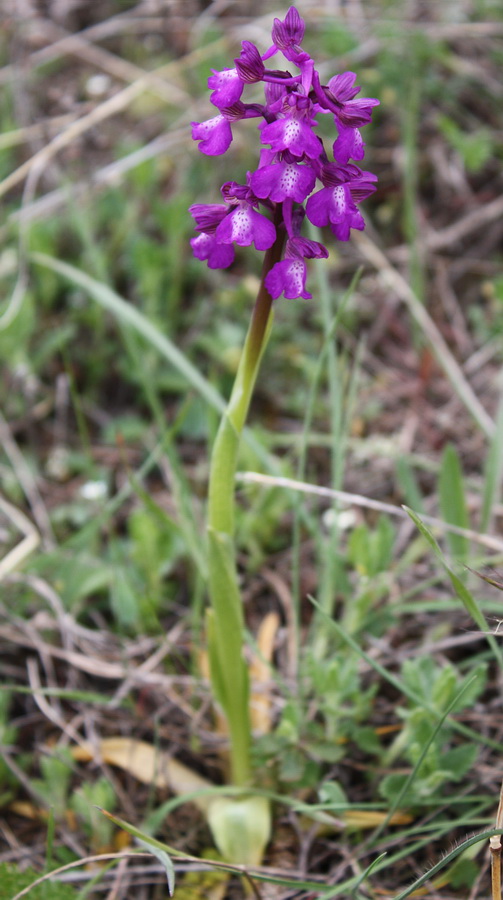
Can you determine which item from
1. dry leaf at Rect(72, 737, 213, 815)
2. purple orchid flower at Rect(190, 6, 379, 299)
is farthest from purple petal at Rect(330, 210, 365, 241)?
dry leaf at Rect(72, 737, 213, 815)

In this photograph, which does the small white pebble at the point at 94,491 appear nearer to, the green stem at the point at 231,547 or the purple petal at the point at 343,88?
the green stem at the point at 231,547

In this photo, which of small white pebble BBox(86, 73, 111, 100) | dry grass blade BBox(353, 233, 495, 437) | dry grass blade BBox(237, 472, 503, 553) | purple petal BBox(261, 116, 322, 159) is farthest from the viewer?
small white pebble BBox(86, 73, 111, 100)

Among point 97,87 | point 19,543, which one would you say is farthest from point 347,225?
point 97,87

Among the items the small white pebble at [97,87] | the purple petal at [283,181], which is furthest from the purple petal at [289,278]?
the small white pebble at [97,87]

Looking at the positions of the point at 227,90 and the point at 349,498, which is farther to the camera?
the point at 349,498

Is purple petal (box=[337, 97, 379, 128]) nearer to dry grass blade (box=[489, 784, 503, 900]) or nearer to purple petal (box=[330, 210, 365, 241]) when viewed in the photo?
purple petal (box=[330, 210, 365, 241])

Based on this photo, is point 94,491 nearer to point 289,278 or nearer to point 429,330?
point 289,278
